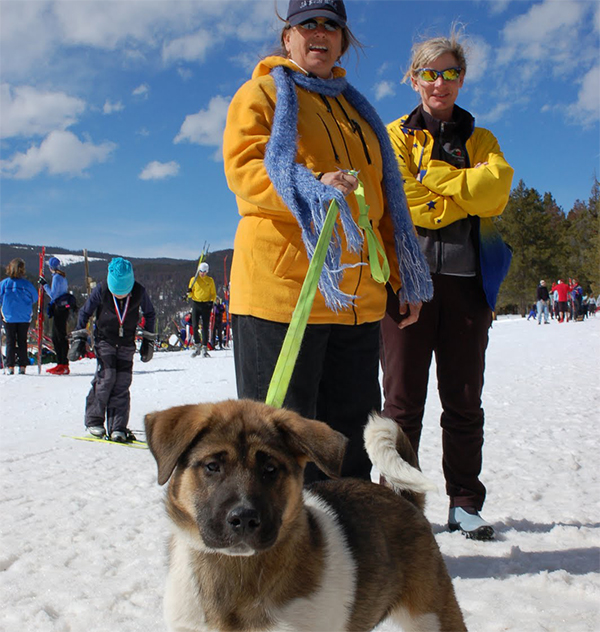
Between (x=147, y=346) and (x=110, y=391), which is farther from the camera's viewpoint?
(x=147, y=346)

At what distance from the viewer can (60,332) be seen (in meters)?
13.1

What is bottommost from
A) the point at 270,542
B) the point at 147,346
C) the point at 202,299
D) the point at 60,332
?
the point at 270,542

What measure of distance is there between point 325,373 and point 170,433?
111cm

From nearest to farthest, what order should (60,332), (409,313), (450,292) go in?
(409,313) < (450,292) < (60,332)

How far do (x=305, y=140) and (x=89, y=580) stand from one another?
252 centimetres

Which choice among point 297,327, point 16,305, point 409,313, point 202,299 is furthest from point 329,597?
point 202,299

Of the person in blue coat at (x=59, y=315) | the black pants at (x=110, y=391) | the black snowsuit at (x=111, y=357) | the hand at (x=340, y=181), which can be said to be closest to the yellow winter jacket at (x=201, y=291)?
the person in blue coat at (x=59, y=315)

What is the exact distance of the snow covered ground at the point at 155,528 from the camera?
2.58 m

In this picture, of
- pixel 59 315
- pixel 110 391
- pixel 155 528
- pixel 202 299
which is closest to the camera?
pixel 155 528

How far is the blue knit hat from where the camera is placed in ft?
23.5

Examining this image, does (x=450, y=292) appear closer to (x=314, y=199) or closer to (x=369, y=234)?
(x=369, y=234)

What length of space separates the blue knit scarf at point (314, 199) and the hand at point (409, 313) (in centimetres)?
12

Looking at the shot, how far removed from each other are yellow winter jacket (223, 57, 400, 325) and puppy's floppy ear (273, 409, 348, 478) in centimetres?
66

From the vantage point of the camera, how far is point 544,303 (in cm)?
3409
